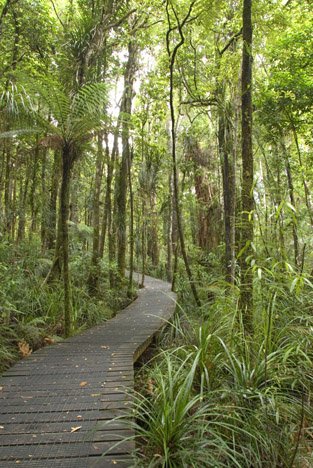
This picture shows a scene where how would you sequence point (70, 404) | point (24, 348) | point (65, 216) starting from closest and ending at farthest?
point (70, 404), point (24, 348), point (65, 216)

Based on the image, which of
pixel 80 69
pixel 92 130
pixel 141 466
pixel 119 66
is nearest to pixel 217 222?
pixel 119 66

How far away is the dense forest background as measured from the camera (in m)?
2.99

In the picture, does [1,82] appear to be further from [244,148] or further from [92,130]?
[244,148]

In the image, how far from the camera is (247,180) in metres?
3.85

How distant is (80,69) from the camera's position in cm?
727

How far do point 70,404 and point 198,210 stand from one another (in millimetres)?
10880

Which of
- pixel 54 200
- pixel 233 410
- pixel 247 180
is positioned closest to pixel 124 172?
pixel 54 200

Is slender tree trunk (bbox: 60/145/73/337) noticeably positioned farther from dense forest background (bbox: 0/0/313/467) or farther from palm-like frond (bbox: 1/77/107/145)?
palm-like frond (bbox: 1/77/107/145)

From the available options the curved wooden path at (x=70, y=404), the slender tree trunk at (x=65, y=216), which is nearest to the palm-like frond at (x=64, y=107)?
the slender tree trunk at (x=65, y=216)

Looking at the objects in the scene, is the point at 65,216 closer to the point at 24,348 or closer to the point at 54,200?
the point at 24,348

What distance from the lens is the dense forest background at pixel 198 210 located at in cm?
299

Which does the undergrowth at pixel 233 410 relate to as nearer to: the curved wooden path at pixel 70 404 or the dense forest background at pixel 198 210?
the dense forest background at pixel 198 210

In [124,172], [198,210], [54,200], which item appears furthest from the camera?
[198,210]

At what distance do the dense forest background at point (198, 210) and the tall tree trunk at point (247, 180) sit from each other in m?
0.02
